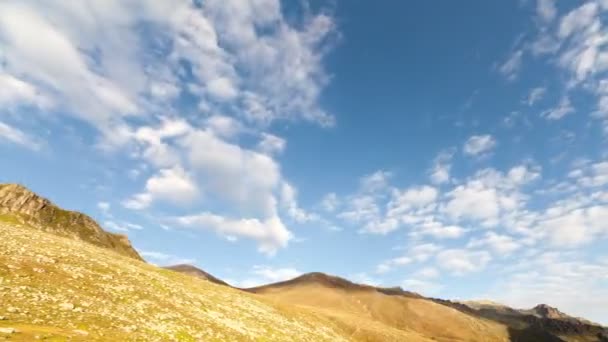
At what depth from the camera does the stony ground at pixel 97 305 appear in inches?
938

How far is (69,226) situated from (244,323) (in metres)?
185

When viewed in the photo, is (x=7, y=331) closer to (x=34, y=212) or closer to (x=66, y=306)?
(x=66, y=306)

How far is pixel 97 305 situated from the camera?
30188 mm

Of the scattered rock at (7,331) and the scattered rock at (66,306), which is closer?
the scattered rock at (7,331)

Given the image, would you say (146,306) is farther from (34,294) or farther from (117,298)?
(34,294)

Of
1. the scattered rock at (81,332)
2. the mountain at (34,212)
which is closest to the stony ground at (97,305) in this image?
the scattered rock at (81,332)

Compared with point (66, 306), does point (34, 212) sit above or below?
above

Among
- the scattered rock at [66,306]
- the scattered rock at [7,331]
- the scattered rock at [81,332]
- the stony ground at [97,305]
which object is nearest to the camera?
the scattered rock at [7,331]

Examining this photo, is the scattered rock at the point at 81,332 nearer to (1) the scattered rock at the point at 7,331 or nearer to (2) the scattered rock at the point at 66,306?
(1) the scattered rock at the point at 7,331

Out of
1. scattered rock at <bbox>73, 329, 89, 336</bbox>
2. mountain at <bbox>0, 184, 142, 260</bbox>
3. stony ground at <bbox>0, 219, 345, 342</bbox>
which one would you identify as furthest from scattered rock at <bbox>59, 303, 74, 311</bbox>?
mountain at <bbox>0, 184, 142, 260</bbox>

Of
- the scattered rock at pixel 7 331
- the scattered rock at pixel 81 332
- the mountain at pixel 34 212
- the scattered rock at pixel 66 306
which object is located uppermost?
the mountain at pixel 34 212

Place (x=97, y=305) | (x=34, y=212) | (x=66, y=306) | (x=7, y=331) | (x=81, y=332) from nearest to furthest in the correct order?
1. (x=7, y=331)
2. (x=81, y=332)
3. (x=66, y=306)
4. (x=97, y=305)
5. (x=34, y=212)

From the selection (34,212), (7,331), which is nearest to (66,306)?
(7,331)

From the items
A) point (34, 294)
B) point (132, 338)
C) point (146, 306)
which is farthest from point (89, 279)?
point (132, 338)
